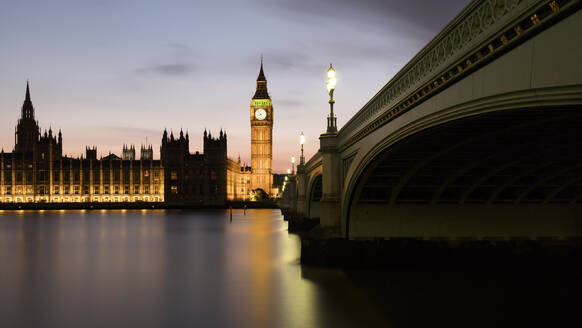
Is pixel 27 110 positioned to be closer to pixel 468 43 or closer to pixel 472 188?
pixel 472 188

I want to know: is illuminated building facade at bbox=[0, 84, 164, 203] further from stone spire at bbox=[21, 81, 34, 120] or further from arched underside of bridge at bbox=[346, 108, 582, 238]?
arched underside of bridge at bbox=[346, 108, 582, 238]

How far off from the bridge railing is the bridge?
0.09ft

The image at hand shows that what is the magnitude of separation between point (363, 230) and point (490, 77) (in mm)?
18718

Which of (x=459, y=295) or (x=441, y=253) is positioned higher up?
Result: (x=441, y=253)

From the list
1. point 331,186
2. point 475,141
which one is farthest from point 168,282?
point 475,141

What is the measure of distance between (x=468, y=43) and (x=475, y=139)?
6.57 meters

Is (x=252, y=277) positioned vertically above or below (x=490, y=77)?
below

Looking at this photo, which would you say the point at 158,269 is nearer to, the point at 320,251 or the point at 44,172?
the point at 320,251

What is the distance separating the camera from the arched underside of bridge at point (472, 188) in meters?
17.6

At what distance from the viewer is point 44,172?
6147 inches

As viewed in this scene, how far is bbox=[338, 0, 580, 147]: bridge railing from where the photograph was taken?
295 inches

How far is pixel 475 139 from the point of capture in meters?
15.8

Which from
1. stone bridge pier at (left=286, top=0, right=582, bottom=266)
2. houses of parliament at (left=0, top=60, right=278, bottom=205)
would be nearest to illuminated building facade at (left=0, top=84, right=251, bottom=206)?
houses of parliament at (left=0, top=60, right=278, bottom=205)

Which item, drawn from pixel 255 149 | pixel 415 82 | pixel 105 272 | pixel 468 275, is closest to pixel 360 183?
pixel 468 275
